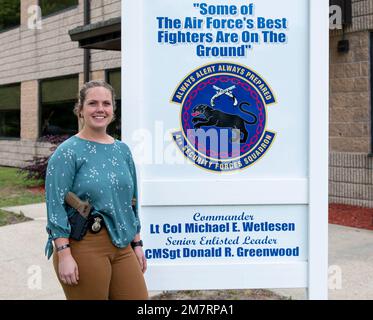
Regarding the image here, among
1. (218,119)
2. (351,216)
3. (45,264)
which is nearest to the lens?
(218,119)

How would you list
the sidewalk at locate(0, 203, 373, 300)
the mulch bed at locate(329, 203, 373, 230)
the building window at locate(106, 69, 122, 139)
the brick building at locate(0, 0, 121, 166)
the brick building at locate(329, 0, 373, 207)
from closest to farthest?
the sidewalk at locate(0, 203, 373, 300), the mulch bed at locate(329, 203, 373, 230), the brick building at locate(329, 0, 373, 207), the building window at locate(106, 69, 122, 139), the brick building at locate(0, 0, 121, 166)

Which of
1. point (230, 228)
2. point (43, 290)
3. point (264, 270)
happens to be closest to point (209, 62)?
point (230, 228)

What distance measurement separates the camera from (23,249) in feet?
20.0

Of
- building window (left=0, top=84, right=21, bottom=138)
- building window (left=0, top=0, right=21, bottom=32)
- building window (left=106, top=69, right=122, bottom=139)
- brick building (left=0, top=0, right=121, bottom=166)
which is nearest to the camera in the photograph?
building window (left=106, top=69, right=122, bottom=139)

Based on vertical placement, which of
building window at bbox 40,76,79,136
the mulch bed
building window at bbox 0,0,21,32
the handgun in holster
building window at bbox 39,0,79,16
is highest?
building window at bbox 0,0,21,32

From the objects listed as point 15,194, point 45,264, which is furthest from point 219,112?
point 15,194

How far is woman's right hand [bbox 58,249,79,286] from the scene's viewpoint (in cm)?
251

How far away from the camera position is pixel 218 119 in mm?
3232

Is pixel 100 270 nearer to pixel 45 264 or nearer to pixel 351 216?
pixel 45 264

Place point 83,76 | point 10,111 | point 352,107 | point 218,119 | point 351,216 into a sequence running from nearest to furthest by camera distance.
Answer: point 218,119, point 351,216, point 352,107, point 83,76, point 10,111

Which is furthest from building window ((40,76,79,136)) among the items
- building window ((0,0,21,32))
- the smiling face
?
the smiling face

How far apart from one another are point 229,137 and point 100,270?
1.20m

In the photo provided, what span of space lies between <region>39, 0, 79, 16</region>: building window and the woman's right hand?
1279 cm

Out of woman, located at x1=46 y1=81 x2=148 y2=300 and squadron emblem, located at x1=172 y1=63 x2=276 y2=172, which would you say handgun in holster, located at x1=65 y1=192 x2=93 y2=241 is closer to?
woman, located at x1=46 y1=81 x2=148 y2=300
